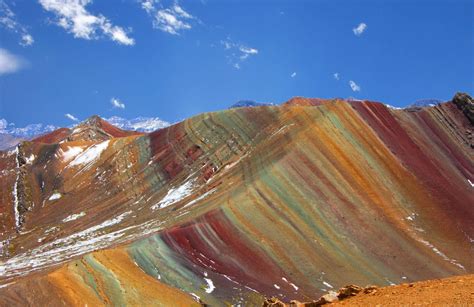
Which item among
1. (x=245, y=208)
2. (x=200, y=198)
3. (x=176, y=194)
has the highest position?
(x=176, y=194)

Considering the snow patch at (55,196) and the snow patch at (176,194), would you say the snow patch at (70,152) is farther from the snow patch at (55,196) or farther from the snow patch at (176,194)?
the snow patch at (176,194)

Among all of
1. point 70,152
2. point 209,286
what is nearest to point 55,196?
point 70,152

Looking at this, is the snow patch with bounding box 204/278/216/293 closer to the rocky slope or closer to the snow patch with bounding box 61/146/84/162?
the rocky slope

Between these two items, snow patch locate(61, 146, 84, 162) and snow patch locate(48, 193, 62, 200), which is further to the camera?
snow patch locate(61, 146, 84, 162)

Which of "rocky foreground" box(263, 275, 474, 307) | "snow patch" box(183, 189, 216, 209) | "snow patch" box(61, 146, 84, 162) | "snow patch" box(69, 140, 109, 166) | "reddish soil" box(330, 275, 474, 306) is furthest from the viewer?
"snow patch" box(61, 146, 84, 162)

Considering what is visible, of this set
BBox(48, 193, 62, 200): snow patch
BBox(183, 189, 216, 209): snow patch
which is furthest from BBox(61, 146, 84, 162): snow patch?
BBox(183, 189, 216, 209): snow patch

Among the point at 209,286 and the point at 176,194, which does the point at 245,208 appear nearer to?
the point at 209,286

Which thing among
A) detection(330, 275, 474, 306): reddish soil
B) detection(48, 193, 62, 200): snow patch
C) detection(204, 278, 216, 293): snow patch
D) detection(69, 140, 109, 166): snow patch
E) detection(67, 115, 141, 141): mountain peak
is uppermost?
detection(67, 115, 141, 141): mountain peak

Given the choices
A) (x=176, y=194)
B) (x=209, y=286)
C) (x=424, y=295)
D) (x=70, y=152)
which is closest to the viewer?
(x=424, y=295)

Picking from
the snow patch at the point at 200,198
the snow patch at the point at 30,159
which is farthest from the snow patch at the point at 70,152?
the snow patch at the point at 200,198
